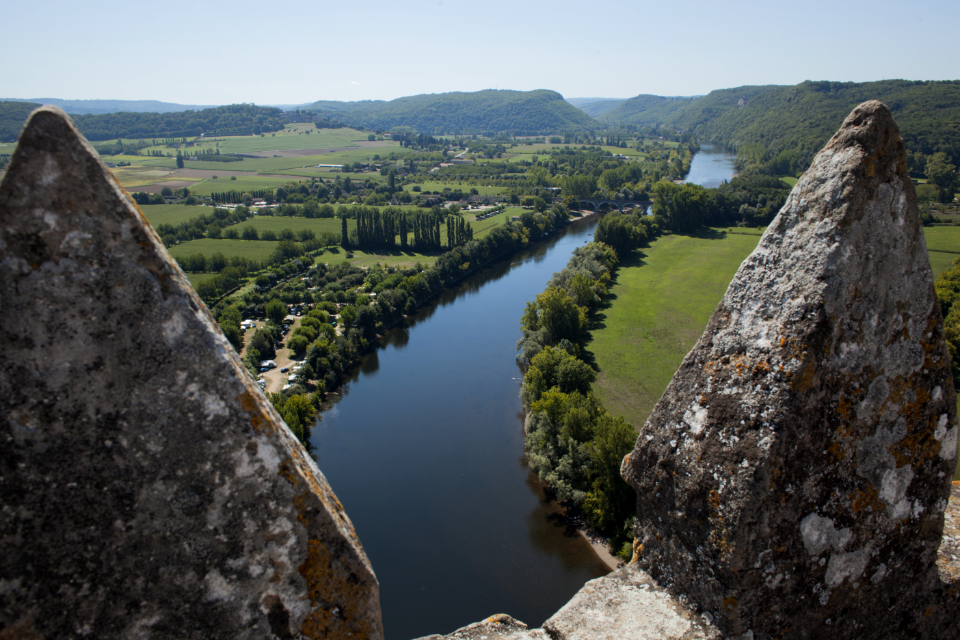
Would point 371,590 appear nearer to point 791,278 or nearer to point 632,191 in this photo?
point 791,278

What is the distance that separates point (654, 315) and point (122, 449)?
5501 centimetres

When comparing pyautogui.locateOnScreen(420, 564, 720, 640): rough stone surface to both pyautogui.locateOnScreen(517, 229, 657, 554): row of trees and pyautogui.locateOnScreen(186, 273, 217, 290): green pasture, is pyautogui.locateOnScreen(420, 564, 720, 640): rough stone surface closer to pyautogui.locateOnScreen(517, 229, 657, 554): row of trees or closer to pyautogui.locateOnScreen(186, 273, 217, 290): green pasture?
pyautogui.locateOnScreen(517, 229, 657, 554): row of trees

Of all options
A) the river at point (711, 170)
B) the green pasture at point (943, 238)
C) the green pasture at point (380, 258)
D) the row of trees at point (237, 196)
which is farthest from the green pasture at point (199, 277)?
the river at point (711, 170)

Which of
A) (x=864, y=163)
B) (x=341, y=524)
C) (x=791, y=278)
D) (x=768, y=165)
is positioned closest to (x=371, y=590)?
(x=341, y=524)

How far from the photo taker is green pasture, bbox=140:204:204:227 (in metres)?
96.2

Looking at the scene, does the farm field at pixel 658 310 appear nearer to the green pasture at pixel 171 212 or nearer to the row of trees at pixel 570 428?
the row of trees at pixel 570 428

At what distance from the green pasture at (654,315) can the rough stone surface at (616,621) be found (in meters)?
29.0

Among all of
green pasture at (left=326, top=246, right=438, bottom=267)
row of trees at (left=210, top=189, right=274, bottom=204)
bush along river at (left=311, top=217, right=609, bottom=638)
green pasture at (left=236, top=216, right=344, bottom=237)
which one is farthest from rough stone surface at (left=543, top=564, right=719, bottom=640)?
row of trees at (left=210, top=189, right=274, bottom=204)

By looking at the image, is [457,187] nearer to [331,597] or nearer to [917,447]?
[917,447]

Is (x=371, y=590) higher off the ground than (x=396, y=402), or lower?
higher

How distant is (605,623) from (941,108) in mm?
172803

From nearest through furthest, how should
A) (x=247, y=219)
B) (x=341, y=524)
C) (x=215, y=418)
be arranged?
(x=215, y=418) → (x=341, y=524) → (x=247, y=219)

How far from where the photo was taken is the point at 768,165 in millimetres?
132500

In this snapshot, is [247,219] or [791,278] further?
[247,219]
